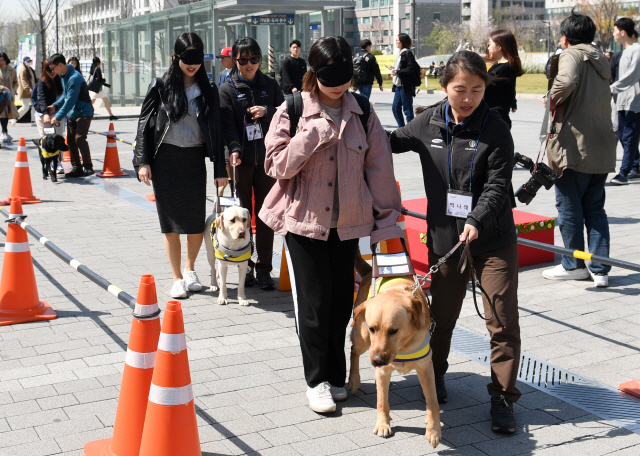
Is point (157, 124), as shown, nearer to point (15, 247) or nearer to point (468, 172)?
point (15, 247)

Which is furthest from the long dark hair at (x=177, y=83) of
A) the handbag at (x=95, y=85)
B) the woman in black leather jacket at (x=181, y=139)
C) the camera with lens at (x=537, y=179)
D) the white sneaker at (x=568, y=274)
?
the handbag at (x=95, y=85)

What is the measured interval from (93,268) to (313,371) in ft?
12.2

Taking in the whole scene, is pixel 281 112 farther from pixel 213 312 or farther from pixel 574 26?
pixel 574 26

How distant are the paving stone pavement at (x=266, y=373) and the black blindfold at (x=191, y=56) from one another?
1995mm

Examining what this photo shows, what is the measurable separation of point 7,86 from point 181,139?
1511 cm

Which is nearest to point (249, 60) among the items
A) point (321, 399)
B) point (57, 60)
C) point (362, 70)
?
point (321, 399)

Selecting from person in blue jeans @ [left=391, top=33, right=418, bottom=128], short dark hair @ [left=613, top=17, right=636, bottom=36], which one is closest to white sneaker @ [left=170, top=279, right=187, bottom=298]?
short dark hair @ [left=613, top=17, right=636, bottom=36]

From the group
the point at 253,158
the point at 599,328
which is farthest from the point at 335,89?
the point at 599,328

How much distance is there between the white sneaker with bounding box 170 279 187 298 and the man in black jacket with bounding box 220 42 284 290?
731mm

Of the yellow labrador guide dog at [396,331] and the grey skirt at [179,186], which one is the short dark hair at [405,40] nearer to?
the grey skirt at [179,186]

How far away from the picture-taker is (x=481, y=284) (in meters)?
3.73

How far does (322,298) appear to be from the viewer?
12.6 ft

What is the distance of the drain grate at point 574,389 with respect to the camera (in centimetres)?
387

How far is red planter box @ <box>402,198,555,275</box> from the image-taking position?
648 cm
